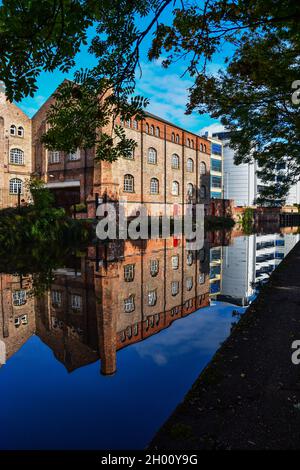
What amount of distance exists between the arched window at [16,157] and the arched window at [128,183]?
10211 millimetres

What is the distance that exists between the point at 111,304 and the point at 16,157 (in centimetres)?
2715

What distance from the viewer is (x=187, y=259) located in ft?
46.0

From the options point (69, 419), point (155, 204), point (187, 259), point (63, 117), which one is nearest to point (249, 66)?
point (63, 117)

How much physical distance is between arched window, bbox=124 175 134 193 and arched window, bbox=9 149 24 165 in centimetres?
1021

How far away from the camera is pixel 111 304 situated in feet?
23.1

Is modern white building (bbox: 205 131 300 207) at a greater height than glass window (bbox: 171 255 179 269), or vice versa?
modern white building (bbox: 205 131 300 207)

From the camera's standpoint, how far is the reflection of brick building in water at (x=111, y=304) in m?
4.95

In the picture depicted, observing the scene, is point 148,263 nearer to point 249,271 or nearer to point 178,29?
point 249,271

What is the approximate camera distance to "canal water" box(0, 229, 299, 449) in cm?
295

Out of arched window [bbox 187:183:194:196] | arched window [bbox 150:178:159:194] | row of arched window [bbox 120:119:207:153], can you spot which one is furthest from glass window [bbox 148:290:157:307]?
arched window [bbox 187:183:194:196]

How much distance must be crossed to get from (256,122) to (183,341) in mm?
7246

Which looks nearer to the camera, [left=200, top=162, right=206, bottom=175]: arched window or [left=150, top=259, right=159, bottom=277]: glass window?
[left=150, top=259, right=159, bottom=277]: glass window

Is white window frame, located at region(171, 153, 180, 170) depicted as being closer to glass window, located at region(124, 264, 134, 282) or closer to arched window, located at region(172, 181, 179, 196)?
arched window, located at region(172, 181, 179, 196)

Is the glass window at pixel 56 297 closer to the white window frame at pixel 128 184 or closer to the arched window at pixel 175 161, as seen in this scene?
the white window frame at pixel 128 184
